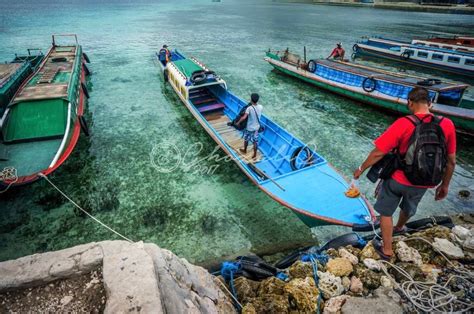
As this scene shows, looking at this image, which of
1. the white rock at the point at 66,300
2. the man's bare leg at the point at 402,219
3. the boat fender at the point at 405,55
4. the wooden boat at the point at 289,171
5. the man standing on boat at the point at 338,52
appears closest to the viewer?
the white rock at the point at 66,300

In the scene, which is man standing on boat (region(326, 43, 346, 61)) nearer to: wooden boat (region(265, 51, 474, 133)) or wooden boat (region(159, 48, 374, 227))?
wooden boat (region(265, 51, 474, 133))

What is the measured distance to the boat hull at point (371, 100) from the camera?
12.7 metres

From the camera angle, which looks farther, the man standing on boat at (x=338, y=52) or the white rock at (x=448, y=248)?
the man standing on boat at (x=338, y=52)

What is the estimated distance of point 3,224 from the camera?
26.1ft

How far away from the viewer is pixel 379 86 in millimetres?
16156

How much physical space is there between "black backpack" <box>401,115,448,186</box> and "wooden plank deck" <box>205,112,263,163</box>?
6.15 meters

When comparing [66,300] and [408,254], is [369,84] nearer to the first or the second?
[408,254]

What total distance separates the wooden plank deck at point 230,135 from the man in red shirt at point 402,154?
555 cm

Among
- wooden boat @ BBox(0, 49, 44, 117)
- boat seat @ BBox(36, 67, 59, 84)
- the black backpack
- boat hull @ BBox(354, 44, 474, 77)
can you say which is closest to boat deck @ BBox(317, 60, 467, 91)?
boat hull @ BBox(354, 44, 474, 77)

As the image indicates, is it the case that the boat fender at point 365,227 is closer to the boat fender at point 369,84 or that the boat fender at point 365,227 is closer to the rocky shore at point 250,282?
the rocky shore at point 250,282

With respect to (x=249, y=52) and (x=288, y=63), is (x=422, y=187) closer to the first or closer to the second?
(x=288, y=63)

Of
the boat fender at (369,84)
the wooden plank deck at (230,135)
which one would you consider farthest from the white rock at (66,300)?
the boat fender at (369,84)

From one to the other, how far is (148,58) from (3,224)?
23456mm

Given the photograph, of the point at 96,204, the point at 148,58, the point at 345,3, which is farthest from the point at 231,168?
the point at 345,3
